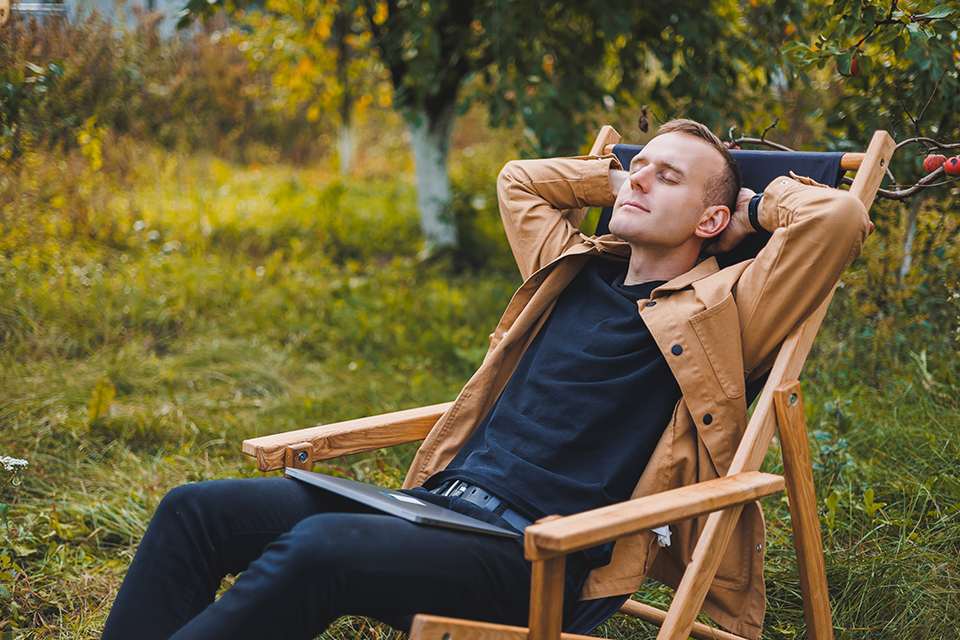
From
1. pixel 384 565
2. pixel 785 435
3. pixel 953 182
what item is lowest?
pixel 384 565

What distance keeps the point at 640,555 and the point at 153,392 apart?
2.87m

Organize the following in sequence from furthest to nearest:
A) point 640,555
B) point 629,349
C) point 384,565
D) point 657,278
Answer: point 657,278 < point 629,349 < point 640,555 < point 384,565

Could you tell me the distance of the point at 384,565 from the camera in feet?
4.93

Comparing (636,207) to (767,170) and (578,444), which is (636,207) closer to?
(767,170)

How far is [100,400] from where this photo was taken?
335 centimetres

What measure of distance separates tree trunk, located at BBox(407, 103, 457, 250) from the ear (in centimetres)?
400

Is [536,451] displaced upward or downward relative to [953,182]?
downward

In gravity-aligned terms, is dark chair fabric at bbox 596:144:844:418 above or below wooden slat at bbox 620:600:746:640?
above

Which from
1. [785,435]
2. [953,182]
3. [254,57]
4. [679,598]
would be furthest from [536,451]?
[254,57]

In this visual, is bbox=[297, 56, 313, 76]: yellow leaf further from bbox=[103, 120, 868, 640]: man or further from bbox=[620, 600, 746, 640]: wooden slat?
bbox=[620, 600, 746, 640]: wooden slat

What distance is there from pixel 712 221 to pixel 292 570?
1.41 m

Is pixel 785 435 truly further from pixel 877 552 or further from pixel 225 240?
pixel 225 240

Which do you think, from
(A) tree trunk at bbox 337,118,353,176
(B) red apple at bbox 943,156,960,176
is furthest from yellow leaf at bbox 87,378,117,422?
(A) tree trunk at bbox 337,118,353,176

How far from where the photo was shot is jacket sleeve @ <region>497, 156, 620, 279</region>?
239cm
